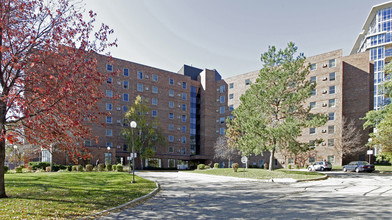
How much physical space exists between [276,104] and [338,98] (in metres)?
23.2

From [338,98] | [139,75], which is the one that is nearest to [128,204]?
[338,98]

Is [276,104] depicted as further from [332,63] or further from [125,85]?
[125,85]

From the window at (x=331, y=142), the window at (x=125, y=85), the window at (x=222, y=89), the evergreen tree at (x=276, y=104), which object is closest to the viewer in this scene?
the evergreen tree at (x=276, y=104)

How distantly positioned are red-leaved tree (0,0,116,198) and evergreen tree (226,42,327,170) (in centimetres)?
1865

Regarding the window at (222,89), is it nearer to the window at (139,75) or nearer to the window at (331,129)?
the window at (139,75)

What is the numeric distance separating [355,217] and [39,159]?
150ft

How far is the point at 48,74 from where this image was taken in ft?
30.8

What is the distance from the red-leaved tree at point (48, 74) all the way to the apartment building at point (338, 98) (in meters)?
38.9

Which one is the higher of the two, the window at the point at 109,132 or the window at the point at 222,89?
the window at the point at 222,89

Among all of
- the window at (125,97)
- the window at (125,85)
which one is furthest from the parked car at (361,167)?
the window at (125,85)

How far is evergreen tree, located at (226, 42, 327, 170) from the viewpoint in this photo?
85.3 ft

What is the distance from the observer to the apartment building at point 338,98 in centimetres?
4350

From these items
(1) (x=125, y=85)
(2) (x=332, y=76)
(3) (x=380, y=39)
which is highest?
(3) (x=380, y=39)

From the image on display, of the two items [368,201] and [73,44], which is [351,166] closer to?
[368,201]
